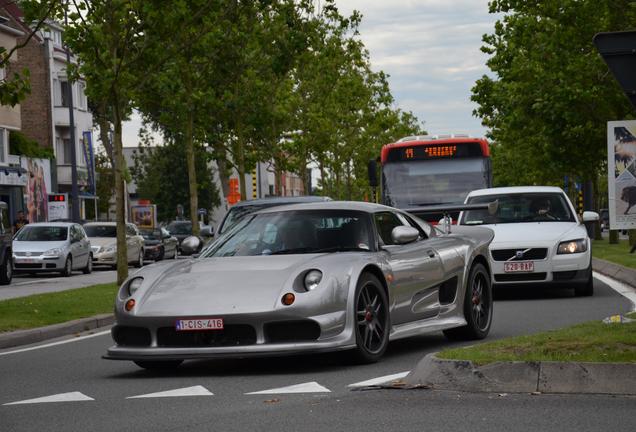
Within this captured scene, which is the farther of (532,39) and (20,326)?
(532,39)

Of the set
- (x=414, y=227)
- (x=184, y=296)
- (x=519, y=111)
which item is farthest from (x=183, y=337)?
(x=519, y=111)

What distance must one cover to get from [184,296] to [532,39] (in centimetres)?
3442

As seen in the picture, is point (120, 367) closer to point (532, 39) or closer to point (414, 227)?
point (414, 227)

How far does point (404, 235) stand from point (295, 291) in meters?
1.36

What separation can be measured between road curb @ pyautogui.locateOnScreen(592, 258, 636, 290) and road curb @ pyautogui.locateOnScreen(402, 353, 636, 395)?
12.5 meters

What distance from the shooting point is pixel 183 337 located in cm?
1045

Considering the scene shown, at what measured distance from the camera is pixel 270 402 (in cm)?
867

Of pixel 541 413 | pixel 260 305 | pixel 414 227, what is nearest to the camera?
pixel 541 413

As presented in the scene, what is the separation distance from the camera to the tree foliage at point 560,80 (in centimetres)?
3950

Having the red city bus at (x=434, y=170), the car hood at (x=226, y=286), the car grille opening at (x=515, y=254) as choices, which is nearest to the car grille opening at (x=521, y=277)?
the car grille opening at (x=515, y=254)

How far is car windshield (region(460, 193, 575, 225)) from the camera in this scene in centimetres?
1998

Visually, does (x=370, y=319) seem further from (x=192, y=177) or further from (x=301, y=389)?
(x=192, y=177)

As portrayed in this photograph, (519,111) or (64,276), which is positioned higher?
(519,111)

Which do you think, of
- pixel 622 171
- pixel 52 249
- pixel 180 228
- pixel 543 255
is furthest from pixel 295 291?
pixel 180 228
